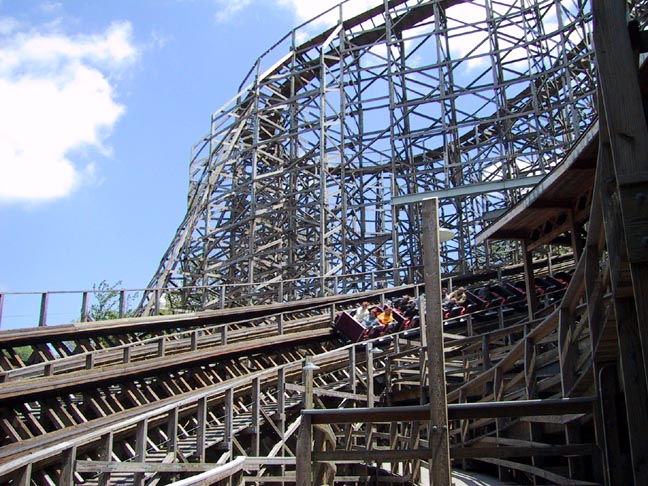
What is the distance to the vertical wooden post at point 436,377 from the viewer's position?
4227mm

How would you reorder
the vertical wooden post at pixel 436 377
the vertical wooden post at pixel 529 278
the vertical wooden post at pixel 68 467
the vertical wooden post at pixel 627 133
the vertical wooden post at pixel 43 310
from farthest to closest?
the vertical wooden post at pixel 43 310, the vertical wooden post at pixel 529 278, the vertical wooden post at pixel 68 467, the vertical wooden post at pixel 436 377, the vertical wooden post at pixel 627 133

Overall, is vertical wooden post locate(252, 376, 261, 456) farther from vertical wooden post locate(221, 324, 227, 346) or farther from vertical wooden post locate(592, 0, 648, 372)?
vertical wooden post locate(592, 0, 648, 372)

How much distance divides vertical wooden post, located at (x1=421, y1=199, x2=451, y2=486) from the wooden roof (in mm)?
3484

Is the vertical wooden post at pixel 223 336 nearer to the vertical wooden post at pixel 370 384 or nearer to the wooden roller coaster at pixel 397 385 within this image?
the wooden roller coaster at pixel 397 385

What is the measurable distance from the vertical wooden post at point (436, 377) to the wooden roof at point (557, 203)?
3484 mm

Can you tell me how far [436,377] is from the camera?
431 centimetres

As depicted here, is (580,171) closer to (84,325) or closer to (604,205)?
(604,205)

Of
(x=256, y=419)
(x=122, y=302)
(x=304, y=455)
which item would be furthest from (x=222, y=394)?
(x=304, y=455)

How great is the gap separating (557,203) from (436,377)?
6008mm

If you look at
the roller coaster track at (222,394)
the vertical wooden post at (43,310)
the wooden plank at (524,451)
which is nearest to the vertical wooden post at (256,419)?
the roller coaster track at (222,394)

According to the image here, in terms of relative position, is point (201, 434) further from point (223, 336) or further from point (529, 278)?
point (529, 278)

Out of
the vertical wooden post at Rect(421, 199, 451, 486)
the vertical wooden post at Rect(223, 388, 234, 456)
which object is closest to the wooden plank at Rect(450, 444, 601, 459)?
the vertical wooden post at Rect(421, 199, 451, 486)

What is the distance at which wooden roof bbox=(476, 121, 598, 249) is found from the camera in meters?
8.09

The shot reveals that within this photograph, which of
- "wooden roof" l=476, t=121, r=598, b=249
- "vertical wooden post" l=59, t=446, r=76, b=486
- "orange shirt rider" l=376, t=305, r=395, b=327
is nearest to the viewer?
"vertical wooden post" l=59, t=446, r=76, b=486
